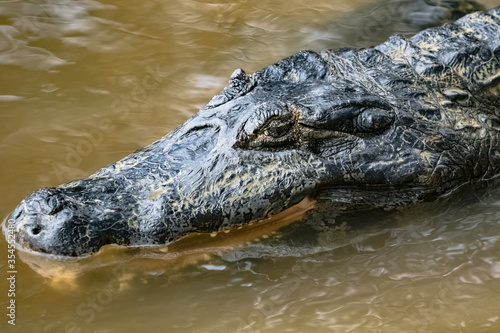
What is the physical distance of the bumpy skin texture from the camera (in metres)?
3.44

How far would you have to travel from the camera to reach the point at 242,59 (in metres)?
5.89

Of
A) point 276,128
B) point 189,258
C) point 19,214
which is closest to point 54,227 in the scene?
point 19,214

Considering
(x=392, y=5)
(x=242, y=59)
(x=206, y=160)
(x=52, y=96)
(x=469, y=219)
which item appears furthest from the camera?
(x=392, y=5)

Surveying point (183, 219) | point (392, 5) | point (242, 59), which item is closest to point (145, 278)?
point (183, 219)

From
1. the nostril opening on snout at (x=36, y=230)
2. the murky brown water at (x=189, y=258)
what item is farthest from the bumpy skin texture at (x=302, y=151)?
the murky brown water at (x=189, y=258)

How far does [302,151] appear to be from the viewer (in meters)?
3.71

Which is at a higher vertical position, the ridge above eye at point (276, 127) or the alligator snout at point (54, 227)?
the ridge above eye at point (276, 127)

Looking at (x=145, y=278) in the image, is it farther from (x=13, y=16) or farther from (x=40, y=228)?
(x=13, y=16)

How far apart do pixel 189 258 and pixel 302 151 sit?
0.94 meters

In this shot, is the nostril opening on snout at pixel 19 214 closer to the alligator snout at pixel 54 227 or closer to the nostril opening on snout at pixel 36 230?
the alligator snout at pixel 54 227

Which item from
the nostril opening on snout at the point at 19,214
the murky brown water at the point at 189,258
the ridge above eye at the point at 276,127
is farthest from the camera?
the ridge above eye at the point at 276,127

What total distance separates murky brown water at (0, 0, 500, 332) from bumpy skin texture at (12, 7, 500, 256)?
202 mm

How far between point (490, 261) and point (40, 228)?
104 inches

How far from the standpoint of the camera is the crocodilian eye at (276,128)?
362 centimetres
